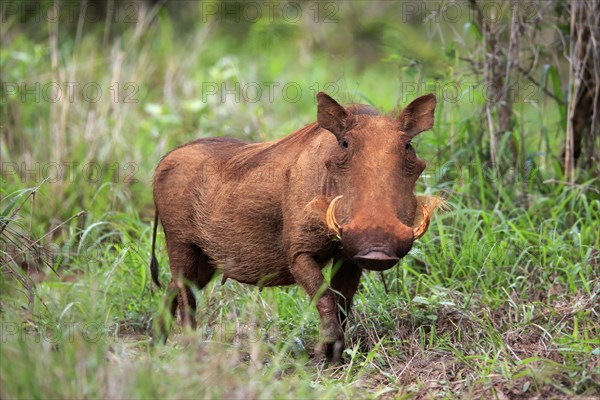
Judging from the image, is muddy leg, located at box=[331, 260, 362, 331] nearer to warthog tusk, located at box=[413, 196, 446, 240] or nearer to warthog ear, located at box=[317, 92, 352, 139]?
warthog tusk, located at box=[413, 196, 446, 240]

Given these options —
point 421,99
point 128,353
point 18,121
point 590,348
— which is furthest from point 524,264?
point 18,121

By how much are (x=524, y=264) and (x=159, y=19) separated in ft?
17.0

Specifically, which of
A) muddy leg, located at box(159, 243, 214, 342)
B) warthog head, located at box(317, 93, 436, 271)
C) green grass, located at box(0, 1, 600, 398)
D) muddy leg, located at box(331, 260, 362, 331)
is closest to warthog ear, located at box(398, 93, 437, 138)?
warthog head, located at box(317, 93, 436, 271)

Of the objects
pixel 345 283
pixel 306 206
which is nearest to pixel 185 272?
pixel 345 283

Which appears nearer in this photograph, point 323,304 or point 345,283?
point 323,304

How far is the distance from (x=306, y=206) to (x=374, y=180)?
38cm

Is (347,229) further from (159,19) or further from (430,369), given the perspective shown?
(159,19)

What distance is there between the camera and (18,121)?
680cm

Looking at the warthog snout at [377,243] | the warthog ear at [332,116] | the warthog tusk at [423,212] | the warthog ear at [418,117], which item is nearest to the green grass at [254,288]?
the warthog snout at [377,243]

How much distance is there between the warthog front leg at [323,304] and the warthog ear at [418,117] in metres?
0.69

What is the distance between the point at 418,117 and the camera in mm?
3865

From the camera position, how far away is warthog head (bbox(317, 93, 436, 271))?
3436mm

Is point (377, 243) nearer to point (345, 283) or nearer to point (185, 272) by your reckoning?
point (345, 283)

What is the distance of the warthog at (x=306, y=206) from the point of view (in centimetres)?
357
